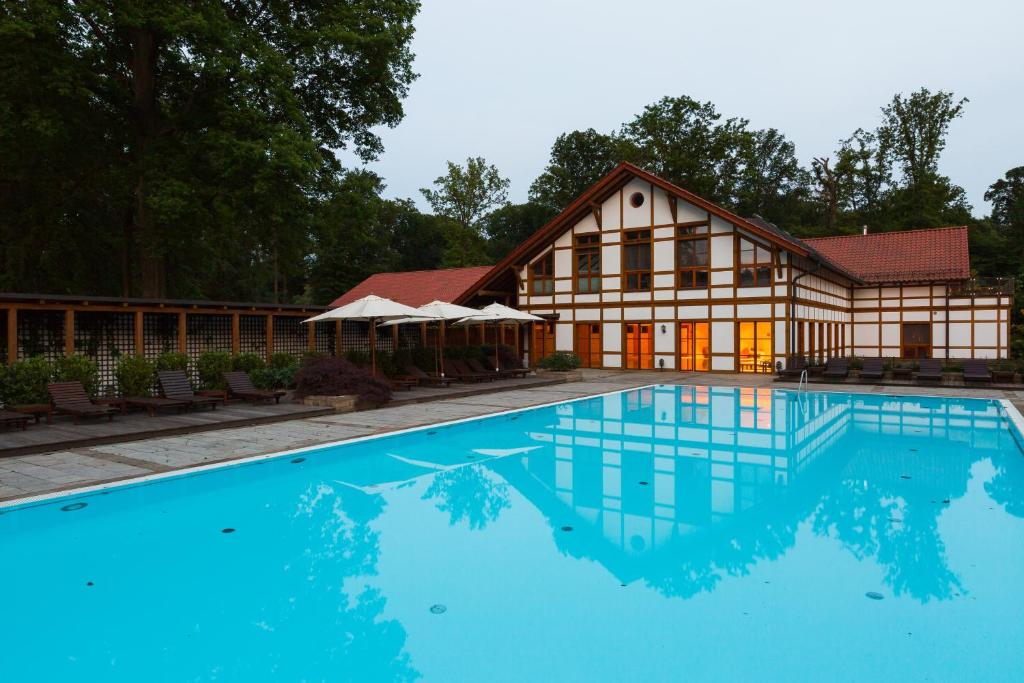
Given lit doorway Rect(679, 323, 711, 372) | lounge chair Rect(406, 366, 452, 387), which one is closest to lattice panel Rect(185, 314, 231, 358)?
lounge chair Rect(406, 366, 452, 387)

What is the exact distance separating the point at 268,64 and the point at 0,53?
18.9 ft

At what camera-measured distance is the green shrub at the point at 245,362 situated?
45.9ft

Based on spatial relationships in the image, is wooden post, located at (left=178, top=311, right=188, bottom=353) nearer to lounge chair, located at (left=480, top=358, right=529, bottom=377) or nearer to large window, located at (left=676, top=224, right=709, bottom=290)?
lounge chair, located at (left=480, top=358, right=529, bottom=377)

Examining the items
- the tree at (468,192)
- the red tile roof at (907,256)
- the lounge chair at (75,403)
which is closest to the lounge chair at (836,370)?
the red tile roof at (907,256)

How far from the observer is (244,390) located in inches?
512

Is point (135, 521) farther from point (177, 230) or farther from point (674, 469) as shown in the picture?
point (177, 230)

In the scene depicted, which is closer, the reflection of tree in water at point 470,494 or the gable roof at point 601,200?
the reflection of tree in water at point 470,494

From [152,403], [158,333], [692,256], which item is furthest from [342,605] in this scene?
[692,256]

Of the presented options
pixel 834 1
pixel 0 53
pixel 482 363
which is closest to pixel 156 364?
pixel 0 53

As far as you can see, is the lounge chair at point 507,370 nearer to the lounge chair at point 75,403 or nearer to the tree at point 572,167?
the lounge chair at point 75,403

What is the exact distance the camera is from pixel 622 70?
3966 cm

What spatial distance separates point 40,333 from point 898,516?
14201mm

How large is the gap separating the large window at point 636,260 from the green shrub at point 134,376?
16.6 metres

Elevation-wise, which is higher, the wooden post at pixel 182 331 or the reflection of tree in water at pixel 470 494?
the wooden post at pixel 182 331
